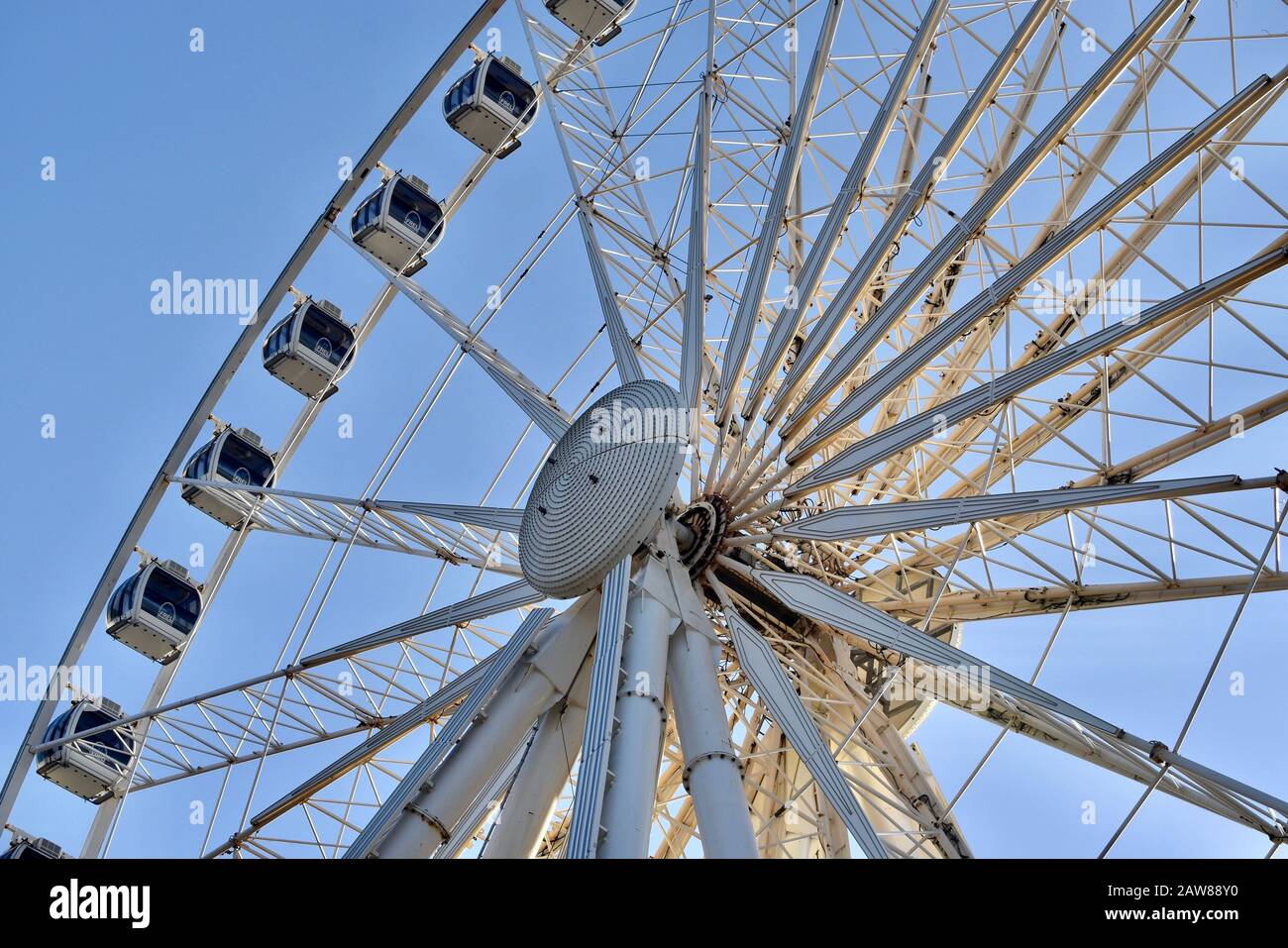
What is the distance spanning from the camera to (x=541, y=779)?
1709 cm

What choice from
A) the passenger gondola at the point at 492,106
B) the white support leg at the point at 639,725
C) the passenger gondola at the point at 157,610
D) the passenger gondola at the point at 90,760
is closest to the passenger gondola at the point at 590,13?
the passenger gondola at the point at 492,106

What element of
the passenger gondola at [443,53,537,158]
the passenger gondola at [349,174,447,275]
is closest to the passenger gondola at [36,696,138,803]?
the passenger gondola at [349,174,447,275]

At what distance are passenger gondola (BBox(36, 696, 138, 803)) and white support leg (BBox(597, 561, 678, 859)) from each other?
42.0 feet

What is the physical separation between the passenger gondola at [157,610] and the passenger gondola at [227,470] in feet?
4.46

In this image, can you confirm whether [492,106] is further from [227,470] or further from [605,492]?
[605,492]

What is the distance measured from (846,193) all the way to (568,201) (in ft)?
22.5

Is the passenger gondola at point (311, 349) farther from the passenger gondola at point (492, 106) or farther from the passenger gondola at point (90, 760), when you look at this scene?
the passenger gondola at point (90, 760)

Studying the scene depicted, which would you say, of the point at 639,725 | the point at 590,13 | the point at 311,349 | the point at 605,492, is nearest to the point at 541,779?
the point at 639,725

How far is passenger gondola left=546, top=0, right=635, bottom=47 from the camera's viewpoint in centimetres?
2706

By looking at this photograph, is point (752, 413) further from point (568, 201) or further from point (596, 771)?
point (568, 201)

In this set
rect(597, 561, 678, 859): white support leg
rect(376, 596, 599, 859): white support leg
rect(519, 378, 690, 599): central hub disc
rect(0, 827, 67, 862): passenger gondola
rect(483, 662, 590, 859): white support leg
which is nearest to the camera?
rect(597, 561, 678, 859): white support leg

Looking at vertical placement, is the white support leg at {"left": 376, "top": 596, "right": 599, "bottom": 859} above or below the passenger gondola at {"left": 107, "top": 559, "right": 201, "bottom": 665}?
Answer: below

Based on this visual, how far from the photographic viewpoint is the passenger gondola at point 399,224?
27516 millimetres

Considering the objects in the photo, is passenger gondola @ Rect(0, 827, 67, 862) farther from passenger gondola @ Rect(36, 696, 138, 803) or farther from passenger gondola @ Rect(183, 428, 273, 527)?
passenger gondola @ Rect(183, 428, 273, 527)
